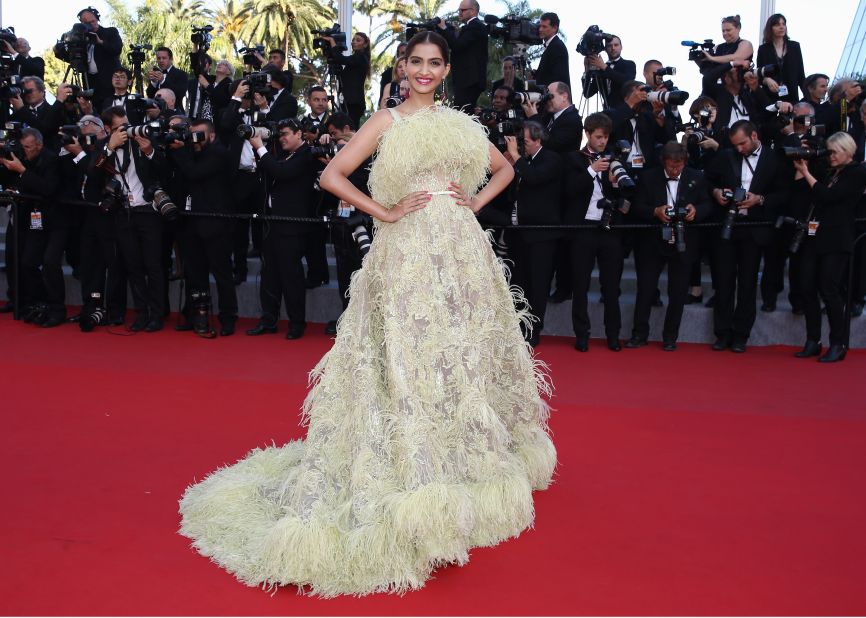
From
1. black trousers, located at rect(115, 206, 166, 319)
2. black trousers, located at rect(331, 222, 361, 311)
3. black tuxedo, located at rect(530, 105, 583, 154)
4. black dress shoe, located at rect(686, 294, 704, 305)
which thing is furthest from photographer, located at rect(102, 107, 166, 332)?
black dress shoe, located at rect(686, 294, 704, 305)

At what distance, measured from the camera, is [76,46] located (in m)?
9.98

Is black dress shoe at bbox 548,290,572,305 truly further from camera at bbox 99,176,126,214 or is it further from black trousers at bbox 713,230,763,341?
camera at bbox 99,176,126,214

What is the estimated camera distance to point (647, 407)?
17.8 ft

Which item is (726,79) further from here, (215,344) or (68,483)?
(68,483)

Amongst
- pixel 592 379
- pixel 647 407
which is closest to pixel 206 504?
pixel 647 407

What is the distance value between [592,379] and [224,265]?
3252 mm

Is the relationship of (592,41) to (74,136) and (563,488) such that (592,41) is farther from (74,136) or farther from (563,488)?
(563,488)

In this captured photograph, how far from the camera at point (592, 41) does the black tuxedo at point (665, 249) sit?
2.00 metres

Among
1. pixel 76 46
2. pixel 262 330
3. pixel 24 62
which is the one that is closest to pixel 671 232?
pixel 262 330

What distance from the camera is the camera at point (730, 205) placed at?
23.3 ft

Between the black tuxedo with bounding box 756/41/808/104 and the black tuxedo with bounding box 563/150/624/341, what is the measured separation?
260cm

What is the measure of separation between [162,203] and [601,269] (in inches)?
134

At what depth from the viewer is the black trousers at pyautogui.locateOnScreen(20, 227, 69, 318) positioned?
810 centimetres

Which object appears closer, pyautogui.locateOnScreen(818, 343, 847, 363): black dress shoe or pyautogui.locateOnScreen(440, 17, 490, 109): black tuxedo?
pyautogui.locateOnScreen(818, 343, 847, 363): black dress shoe
